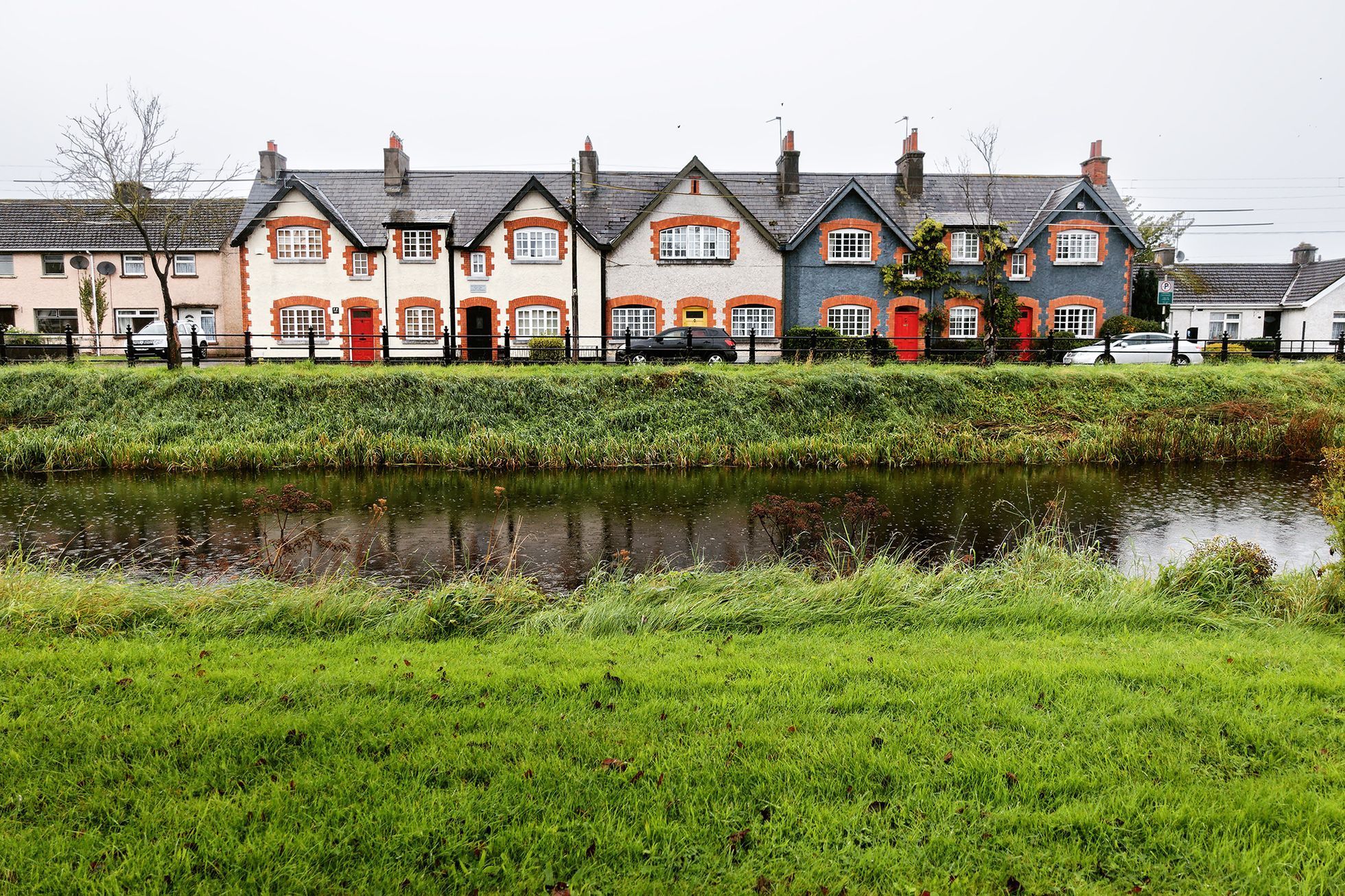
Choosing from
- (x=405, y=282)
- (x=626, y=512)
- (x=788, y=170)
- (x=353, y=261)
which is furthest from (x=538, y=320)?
(x=626, y=512)

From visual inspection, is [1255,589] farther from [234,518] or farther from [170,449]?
[170,449]

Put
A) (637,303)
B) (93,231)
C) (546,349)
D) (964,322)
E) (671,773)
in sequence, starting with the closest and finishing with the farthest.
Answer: (671,773) → (546,349) → (637,303) → (964,322) → (93,231)

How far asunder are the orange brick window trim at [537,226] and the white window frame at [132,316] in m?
15.1

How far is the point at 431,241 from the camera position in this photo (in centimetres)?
2925

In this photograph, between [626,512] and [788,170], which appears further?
[788,170]

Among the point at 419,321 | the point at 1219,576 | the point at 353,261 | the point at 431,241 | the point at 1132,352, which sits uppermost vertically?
the point at 431,241

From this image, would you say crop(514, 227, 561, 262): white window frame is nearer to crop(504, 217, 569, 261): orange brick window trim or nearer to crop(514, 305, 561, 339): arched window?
crop(504, 217, 569, 261): orange brick window trim

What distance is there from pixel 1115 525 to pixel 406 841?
11.5 metres

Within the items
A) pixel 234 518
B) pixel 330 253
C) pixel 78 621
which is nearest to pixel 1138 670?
pixel 78 621

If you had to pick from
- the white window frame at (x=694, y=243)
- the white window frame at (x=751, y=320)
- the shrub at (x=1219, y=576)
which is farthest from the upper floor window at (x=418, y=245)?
the shrub at (x=1219, y=576)

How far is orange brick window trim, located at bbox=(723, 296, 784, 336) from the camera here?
29.7 meters

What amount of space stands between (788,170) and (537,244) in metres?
9.57

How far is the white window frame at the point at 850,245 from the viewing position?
29.7m

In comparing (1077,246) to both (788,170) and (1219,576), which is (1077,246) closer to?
(788,170)
